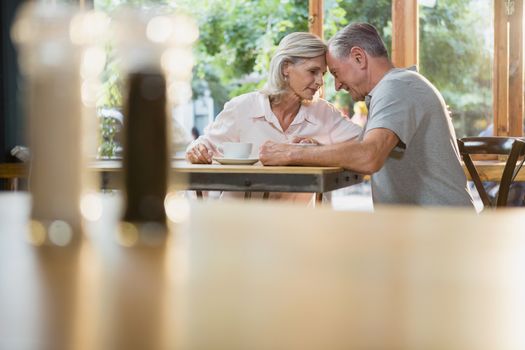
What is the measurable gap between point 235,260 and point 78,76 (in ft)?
0.85

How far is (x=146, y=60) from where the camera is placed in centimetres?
77

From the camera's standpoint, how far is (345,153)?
256 cm

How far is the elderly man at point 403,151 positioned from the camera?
8.36 ft

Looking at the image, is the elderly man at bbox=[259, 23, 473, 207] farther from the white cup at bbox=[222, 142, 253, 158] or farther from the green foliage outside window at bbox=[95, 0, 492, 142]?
the green foliage outside window at bbox=[95, 0, 492, 142]

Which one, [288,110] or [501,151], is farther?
[288,110]

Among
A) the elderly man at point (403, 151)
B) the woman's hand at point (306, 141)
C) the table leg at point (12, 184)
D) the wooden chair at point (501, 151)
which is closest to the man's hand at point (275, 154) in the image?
the elderly man at point (403, 151)

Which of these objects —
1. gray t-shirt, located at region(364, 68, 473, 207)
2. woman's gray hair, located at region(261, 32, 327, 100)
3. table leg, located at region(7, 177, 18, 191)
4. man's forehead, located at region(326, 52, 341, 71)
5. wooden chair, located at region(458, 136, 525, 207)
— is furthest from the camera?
table leg, located at region(7, 177, 18, 191)

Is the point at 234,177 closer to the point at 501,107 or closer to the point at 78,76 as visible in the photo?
the point at 78,76

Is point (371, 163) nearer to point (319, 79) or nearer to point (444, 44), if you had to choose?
point (319, 79)

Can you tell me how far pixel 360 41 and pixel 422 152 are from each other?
0.61m

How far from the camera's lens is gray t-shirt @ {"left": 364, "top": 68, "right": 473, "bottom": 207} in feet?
8.57

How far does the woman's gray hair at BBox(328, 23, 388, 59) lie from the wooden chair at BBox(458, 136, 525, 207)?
1.76ft

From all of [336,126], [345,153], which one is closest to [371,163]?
[345,153]

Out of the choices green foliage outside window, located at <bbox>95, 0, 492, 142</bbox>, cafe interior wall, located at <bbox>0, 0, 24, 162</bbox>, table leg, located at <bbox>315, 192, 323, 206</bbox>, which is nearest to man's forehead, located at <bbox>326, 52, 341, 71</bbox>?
table leg, located at <bbox>315, 192, 323, 206</bbox>
